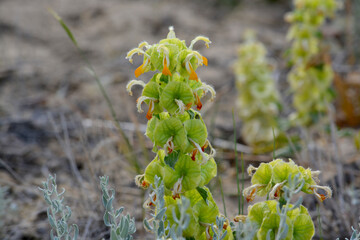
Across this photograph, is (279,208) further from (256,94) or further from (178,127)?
(256,94)

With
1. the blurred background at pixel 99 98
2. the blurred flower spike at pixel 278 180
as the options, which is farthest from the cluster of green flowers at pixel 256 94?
the blurred flower spike at pixel 278 180

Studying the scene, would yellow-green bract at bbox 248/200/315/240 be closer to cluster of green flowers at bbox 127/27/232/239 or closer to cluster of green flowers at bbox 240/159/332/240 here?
cluster of green flowers at bbox 240/159/332/240

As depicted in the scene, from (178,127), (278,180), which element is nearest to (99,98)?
(178,127)

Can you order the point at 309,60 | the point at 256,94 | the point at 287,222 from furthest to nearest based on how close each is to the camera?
the point at 256,94
the point at 309,60
the point at 287,222

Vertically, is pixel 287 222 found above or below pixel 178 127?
below

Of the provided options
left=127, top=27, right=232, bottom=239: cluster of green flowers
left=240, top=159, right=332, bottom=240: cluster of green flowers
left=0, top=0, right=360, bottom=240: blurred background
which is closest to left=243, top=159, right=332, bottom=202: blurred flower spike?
left=240, top=159, right=332, bottom=240: cluster of green flowers

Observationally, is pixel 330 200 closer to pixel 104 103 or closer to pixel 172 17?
pixel 104 103
